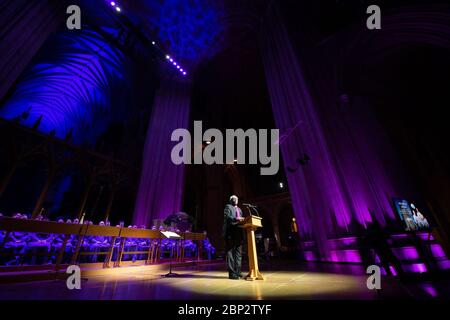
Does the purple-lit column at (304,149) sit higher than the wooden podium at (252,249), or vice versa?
the purple-lit column at (304,149)

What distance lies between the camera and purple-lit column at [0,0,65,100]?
4960 millimetres

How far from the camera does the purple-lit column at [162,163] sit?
9.21 meters

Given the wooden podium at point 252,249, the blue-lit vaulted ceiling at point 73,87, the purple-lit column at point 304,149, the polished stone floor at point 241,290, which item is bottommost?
the polished stone floor at point 241,290

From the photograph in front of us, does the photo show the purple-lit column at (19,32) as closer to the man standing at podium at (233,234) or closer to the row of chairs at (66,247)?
the row of chairs at (66,247)

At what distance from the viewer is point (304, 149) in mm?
7023

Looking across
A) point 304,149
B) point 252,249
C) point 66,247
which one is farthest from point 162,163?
point 252,249

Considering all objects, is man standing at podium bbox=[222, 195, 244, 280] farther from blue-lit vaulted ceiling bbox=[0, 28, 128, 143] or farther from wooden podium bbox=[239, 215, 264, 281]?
blue-lit vaulted ceiling bbox=[0, 28, 128, 143]

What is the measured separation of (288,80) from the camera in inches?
311

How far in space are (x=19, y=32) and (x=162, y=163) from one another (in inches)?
259

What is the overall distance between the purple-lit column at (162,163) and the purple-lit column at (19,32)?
18.6 feet

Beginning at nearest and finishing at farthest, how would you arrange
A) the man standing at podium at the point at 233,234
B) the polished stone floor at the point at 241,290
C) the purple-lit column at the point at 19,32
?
the polished stone floor at the point at 241,290, the man standing at podium at the point at 233,234, the purple-lit column at the point at 19,32

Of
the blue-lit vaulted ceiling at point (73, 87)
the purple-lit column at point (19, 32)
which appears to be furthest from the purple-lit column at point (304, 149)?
the blue-lit vaulted ceiling at point (73, 87)
